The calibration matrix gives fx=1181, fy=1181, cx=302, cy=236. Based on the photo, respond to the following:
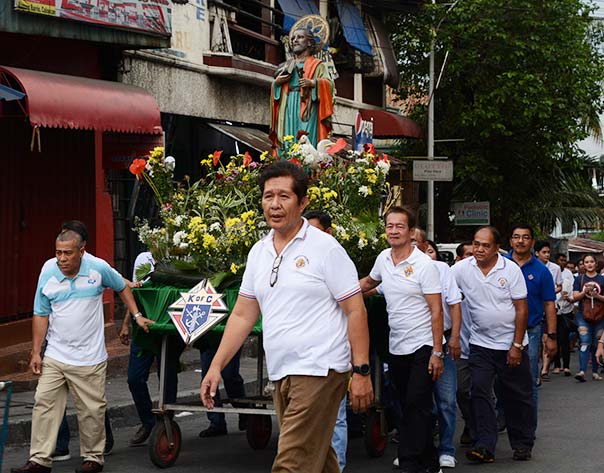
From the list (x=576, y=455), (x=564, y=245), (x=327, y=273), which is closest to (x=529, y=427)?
(x=576, y=455)

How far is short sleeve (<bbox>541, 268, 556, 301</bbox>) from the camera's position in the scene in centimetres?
1049

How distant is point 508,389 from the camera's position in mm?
9539

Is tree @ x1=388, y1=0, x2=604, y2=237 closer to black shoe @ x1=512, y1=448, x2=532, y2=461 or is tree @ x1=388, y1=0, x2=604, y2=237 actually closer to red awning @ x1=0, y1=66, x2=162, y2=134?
red awning @ x1=0, y1=66, x2=162, y2=134

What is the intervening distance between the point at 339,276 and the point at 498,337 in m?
3.88

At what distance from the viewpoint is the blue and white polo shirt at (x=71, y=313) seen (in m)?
8.56

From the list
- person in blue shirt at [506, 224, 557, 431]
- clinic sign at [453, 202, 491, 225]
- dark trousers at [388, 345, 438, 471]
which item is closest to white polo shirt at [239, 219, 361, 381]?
dark trousers at [388, 345, 438, 471]

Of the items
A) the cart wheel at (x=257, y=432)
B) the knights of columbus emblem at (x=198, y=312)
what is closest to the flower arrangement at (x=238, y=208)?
the knights of columbus emblem at (x=198, y=312)

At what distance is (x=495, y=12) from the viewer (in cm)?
2981

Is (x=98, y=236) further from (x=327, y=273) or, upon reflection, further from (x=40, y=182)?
(x=327, y=273)

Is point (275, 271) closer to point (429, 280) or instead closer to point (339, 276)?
point (339, 276)

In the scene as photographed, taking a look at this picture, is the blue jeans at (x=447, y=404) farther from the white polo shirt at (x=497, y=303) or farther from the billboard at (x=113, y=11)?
the billboard at (x=113, y=11)

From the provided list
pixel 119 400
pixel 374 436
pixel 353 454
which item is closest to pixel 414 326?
pixel 374 436

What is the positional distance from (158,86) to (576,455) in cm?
1071

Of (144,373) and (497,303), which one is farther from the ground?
(497,303)
